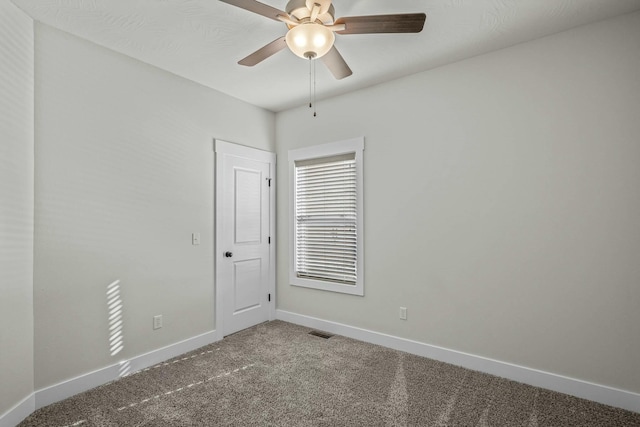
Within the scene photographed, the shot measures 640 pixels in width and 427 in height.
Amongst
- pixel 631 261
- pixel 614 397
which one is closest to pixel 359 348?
pixel 614 397

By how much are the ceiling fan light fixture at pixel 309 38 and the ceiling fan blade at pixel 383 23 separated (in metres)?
0.10

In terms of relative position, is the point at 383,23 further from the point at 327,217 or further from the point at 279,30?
the point at 327,217

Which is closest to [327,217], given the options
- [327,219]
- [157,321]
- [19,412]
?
[327,219]

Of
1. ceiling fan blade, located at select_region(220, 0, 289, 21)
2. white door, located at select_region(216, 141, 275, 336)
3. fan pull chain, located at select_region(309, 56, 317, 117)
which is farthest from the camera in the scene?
white door, located at select_region(216, 141, 275, 336)

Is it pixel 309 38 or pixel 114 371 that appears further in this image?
pixel 114 371

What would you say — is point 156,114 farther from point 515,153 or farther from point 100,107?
point 515,153

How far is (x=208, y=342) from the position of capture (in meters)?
3.42

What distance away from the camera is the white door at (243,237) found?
358 centimetres

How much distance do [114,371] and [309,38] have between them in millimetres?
2904

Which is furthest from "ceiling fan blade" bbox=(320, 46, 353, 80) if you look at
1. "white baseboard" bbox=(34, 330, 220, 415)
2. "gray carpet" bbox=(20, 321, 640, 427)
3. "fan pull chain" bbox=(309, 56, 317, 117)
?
"white baseboard" bbox=(34, 330, 220, 415)

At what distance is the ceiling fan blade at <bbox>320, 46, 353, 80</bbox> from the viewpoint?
6.89 ft

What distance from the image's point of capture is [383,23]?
178 centimetres

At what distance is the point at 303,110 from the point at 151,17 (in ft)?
6.72

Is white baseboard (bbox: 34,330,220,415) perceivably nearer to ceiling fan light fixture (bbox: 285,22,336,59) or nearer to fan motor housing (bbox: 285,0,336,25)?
ceiling fan light fixture (bbox: 285,22,336,59)
